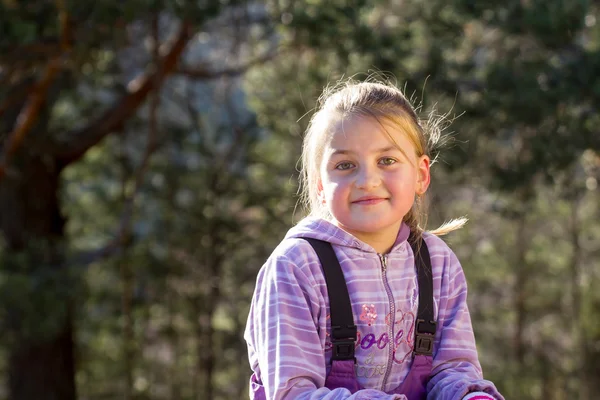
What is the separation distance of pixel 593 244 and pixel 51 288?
10555mm

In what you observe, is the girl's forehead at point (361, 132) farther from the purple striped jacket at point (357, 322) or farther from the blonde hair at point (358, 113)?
the purple striped jacket at point (357, 322)

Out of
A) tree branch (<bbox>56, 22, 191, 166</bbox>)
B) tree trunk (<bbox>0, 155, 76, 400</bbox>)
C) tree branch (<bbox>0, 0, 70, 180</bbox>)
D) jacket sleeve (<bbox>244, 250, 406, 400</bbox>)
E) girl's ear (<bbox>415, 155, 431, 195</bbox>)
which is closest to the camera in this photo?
jacket sleeve (<bbox>244, 250, 406, 400</bbox>)

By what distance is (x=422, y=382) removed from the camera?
1778 mm

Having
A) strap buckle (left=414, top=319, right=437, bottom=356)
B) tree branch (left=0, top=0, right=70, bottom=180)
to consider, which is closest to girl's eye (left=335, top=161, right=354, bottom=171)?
strap buckle (left=414, top=319, right=437, bottom=356)

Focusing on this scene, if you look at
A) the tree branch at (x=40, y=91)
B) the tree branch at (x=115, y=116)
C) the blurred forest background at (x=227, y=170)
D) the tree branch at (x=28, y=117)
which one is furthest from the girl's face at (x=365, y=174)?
the tree branch at (x=115, y=116)

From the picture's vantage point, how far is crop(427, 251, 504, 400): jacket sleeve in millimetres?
1734

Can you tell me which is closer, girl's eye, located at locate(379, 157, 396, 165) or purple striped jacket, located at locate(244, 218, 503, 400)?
purple striped jacket, located at locate(244, 218, 503, 400)

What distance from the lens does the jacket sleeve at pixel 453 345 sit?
5.69 feet

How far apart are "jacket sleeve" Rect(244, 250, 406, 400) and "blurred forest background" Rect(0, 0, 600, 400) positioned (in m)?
1.20

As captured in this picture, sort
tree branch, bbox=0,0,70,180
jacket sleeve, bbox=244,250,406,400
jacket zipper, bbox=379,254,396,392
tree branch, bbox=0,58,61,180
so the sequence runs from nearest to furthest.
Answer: jacket sleeve, bbox=244,250,406,400, jacket zipper, bbox=379,254,396,392, tree branch, bbox=0,0,70,180, tree branch, bbox=0,58,61,180

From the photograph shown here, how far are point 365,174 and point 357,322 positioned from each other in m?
0.30

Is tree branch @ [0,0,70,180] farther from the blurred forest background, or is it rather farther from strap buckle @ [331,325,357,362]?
strap buckle @ [331,325,357,362]

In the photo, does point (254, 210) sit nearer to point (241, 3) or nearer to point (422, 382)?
point (241, 3)

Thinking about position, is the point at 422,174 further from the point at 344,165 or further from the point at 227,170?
the point at 227,170
